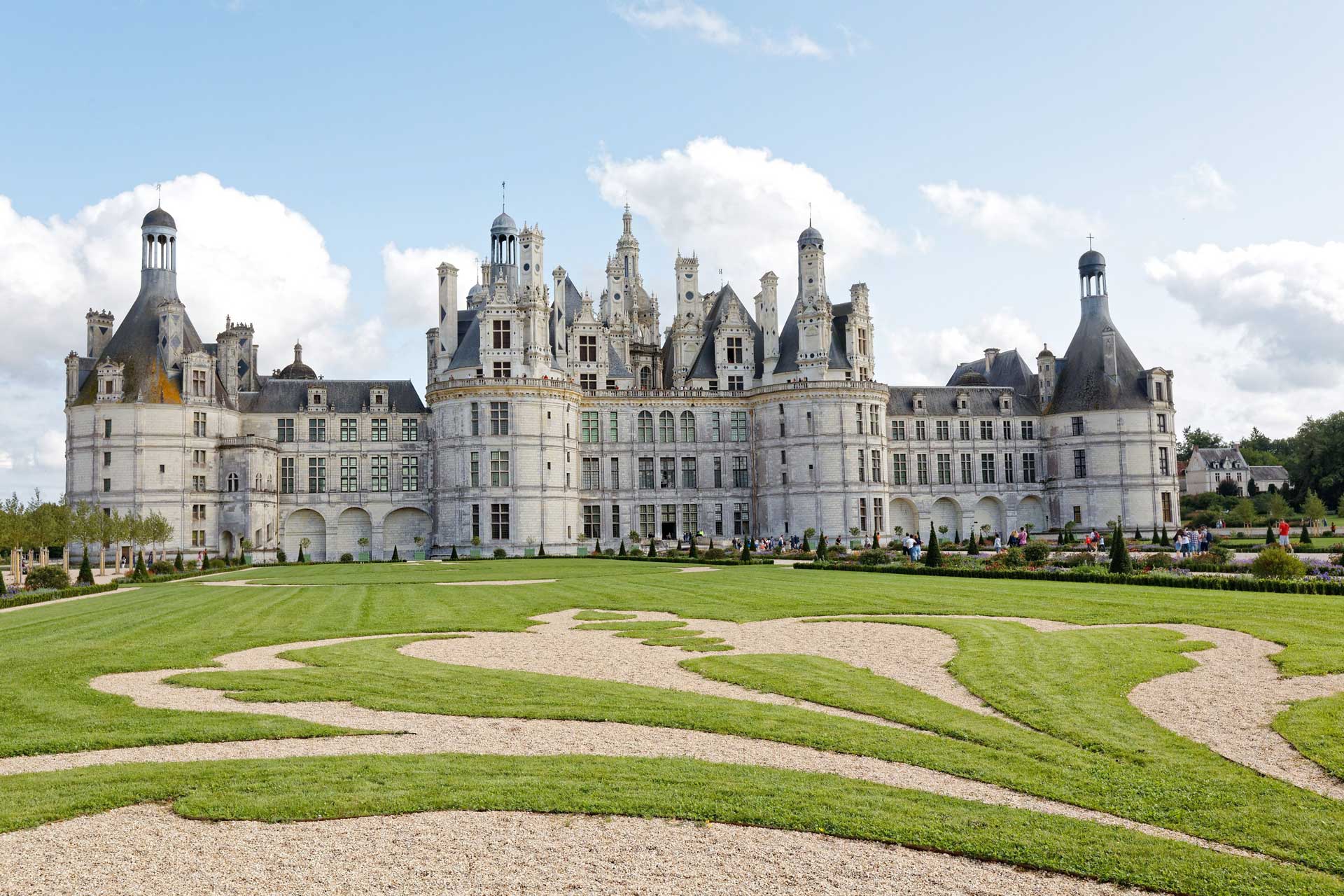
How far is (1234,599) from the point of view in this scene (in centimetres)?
2752

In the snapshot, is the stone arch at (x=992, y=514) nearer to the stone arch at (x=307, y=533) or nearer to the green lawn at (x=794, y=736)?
the stone arch at (x=307, y=533)

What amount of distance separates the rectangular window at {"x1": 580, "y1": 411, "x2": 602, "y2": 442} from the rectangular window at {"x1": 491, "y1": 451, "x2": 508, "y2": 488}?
8427 millimetres

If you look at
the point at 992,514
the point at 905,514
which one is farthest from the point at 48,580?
the point at 992,514

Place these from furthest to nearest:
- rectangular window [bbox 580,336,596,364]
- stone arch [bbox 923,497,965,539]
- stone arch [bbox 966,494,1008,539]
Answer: stone arch [bbox 966,494,1008,539] → stone arch [bbox 923,497,965,539] → rectangular window [bbox 580,336,596,364]

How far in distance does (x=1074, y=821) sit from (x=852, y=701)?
18.3 ft

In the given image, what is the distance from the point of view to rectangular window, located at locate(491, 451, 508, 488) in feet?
231

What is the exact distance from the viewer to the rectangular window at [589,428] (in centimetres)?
7769

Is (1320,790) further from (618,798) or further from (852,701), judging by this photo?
(618,798)

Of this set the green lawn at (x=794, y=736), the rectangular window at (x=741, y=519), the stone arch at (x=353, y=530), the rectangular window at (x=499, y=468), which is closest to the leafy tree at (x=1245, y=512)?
the rectangular window at (x=741, y=519)

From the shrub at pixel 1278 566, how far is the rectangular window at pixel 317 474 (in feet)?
199

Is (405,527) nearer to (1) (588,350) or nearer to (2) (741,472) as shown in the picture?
(1) (588,350)

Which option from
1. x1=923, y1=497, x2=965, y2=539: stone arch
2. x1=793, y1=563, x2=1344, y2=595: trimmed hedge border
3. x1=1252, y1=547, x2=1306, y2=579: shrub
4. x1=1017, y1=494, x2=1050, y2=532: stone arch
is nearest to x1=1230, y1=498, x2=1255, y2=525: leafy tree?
x1=1017, y1=494, x2=1050, y2=532: stone arch

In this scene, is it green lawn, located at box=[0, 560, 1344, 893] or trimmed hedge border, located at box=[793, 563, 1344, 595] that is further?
trimmed hedge border, located at box=[793, 563, 1344, 595]

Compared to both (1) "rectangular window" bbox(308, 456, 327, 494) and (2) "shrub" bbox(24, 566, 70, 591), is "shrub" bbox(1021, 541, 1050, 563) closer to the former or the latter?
(2) "shrub" bbox(24, 566, 70, 591)
